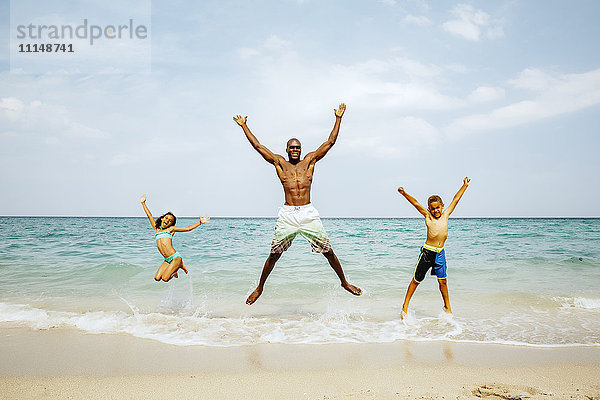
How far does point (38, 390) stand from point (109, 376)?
25.9 inches

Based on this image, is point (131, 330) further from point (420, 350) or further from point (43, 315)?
point (420, 350)

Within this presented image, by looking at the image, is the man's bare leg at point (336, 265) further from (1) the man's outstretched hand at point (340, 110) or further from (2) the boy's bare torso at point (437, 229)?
(1) the man's outstretched hand at point (340, 110)

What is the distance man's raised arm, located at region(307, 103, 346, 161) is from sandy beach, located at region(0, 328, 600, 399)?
2912mm

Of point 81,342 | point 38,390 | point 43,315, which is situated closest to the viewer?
point 38,390

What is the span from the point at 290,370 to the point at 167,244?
3.63 metres

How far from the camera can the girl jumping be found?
23.5 feet

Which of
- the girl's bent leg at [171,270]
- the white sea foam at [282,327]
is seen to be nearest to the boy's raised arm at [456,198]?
the white sea foam at [282,327]

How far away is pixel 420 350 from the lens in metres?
5.39

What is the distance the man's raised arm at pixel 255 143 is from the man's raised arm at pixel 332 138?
2.33 feet

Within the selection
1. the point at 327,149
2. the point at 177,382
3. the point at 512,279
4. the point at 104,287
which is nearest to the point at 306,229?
the point at 327,149

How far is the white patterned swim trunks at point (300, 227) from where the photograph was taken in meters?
6.47

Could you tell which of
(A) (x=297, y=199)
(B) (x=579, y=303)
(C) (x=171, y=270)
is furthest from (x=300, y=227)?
(B) (x=579, y=303)

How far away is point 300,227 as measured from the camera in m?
6.49

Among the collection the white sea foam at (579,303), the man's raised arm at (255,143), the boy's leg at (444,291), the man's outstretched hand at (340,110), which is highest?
the man's outstretched hand at (340,110)
